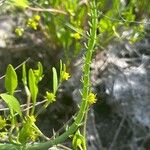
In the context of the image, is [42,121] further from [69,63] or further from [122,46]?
[122,46]

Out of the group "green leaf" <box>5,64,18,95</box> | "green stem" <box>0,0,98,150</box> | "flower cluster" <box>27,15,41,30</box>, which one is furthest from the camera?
"flower cluster" <box>27,15,41,30</box>

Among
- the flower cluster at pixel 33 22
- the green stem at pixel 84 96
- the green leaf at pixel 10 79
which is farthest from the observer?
the flower cluster at pixel 33 22

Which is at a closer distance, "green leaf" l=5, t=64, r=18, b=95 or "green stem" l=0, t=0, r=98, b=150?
"green stem" l=0, t=0, r=98, b=150

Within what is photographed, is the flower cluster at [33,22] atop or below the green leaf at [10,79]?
atop

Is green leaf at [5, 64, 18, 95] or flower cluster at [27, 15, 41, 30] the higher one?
flower cluster at [27, 15, 41, 30]

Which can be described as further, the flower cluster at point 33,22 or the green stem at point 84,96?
the flower cluster at point 33,22

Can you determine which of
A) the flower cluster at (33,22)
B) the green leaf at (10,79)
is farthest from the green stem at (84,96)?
the flower cluster at (33,22)

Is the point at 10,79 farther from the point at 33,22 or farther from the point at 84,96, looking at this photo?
the point at 33,22

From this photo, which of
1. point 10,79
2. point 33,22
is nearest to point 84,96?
point 10,79

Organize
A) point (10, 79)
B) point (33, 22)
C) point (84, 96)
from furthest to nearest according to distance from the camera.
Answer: point (33, 22)
point (10, 79)
point (84, 96)

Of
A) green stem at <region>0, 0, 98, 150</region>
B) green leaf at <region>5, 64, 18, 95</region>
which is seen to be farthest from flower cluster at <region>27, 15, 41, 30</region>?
green stem at <region>0, 0, 98, 150</region>

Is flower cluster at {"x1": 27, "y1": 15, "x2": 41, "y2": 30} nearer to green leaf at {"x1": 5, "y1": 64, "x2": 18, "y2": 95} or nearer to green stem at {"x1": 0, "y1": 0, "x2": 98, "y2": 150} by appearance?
green leaf at {"x1": 5, "y1": 64, "x2": 18, "y2": 95}

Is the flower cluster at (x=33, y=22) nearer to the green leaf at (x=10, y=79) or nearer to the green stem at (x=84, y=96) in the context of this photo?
the green leaf at (x=10, y=79)
